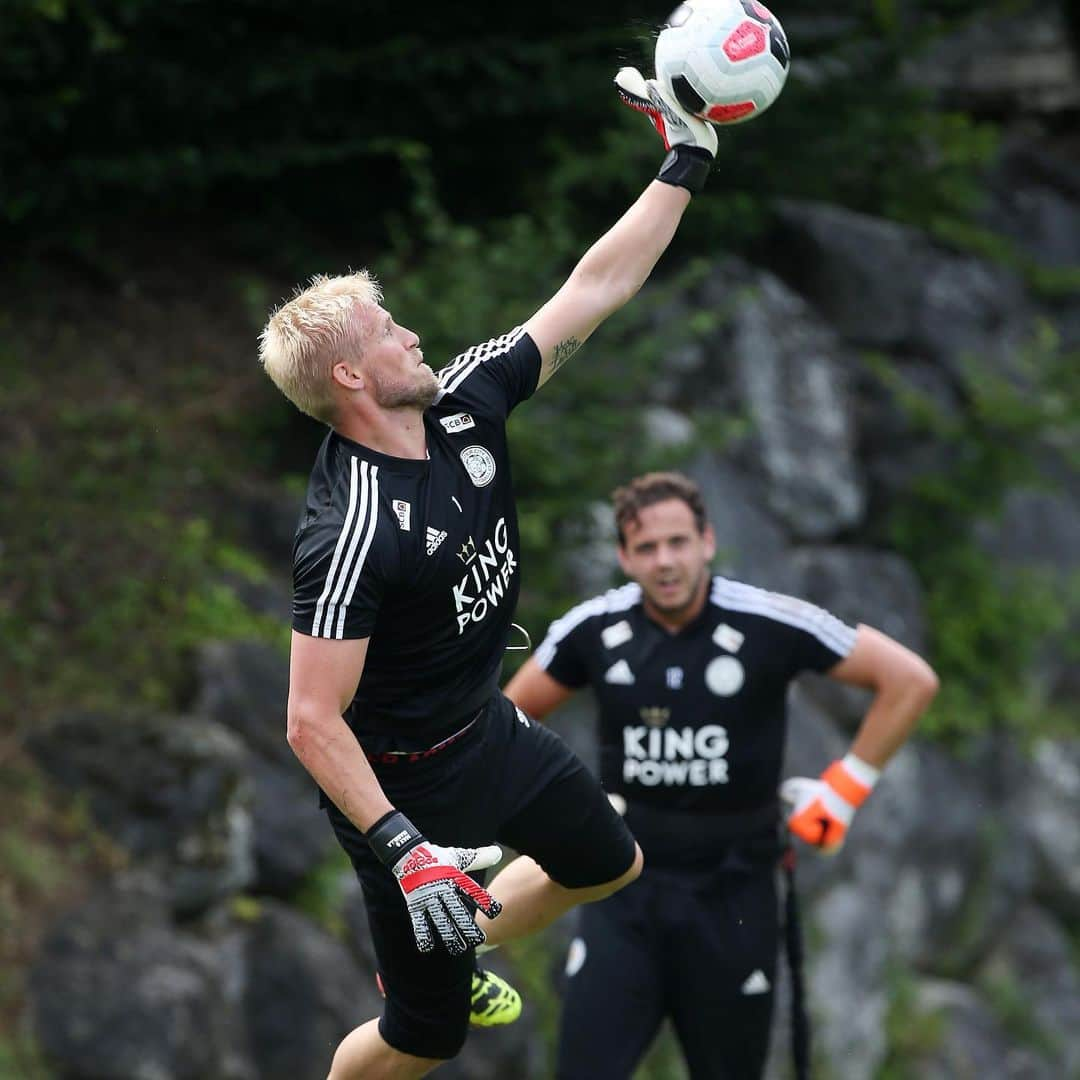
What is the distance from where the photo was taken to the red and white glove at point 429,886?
3.81 metres

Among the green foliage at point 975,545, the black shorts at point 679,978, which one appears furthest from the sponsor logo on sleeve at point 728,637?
the green foliage at point 975,545

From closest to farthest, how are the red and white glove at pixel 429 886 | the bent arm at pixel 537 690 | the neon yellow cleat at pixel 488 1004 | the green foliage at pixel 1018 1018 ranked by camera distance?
1. the red and white glove at pixel 429 886
2. the neon yellow cleat at pixel 488 1004
3. the bent arm at pixel 537 690
4. the green foliage at pixel 1018 1018

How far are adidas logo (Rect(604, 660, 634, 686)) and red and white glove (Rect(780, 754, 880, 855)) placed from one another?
2.40ft

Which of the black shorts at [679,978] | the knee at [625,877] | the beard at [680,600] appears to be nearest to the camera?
the knee at [625,877]

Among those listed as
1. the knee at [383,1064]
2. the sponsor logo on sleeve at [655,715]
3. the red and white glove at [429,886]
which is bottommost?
the knee at [383,1064]

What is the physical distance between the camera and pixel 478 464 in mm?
4250

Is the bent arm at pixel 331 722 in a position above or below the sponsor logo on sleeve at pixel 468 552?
below

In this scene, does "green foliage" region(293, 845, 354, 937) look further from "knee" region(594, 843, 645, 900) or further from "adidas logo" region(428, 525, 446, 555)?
"adidas logo" region(428, 525, 446, 555)

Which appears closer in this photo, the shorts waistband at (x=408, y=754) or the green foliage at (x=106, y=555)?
the shorts waistband at (x=408, y=754)

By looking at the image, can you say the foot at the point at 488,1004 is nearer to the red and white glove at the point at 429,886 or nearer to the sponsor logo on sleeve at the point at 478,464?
the red and white glove at the point at 429,886

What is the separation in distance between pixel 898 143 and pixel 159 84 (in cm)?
605

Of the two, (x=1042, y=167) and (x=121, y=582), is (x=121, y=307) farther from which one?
(x=1042, y=167)

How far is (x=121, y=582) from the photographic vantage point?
8.56 m

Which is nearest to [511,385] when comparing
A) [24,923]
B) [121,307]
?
[24,923]
